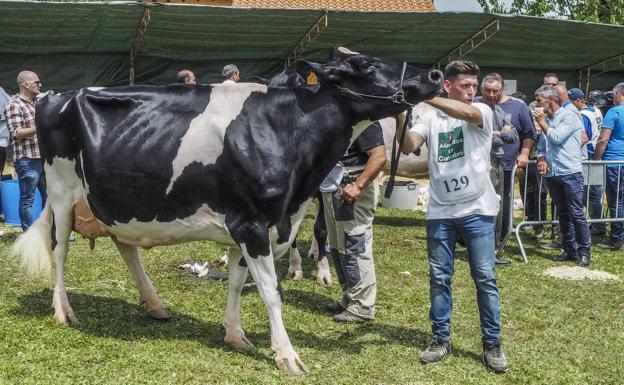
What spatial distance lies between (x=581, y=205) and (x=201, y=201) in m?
5.44

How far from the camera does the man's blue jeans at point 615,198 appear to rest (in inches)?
364

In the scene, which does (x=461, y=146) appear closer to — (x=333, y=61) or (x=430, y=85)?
(x=430, y=85)

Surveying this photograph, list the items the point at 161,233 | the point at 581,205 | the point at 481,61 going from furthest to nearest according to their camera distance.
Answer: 1. the point at 481,61
2. the point at 581,205
3. the point at 161,233

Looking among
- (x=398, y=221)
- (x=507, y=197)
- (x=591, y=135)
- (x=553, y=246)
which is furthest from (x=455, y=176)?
(x=591, y=135)

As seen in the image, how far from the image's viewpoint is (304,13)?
12.9m

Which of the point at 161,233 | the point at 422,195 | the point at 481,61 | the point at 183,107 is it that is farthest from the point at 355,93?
the point at 481,61

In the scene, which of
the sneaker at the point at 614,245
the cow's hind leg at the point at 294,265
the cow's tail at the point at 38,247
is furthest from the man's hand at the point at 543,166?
the cow's tail at the point at 38,247

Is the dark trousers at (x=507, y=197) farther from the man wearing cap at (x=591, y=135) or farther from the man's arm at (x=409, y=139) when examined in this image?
the man's arm at (x=409, y=139)

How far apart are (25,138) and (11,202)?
1839mm

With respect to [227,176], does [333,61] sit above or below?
above

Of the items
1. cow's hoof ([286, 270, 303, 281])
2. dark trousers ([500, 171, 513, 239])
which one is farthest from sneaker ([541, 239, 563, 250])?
cow's hoof ([286, 270, 303, 281])

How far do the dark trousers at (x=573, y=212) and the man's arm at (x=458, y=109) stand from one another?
14.1ft

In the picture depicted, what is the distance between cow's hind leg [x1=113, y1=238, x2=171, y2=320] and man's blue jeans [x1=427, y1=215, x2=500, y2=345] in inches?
89.7

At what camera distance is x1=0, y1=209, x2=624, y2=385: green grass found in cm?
456
